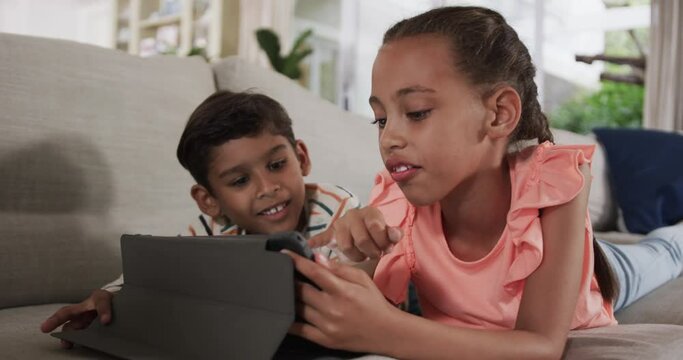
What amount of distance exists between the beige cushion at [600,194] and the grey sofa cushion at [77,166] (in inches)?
71.5

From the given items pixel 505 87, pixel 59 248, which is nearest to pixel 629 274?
pixel 505 87

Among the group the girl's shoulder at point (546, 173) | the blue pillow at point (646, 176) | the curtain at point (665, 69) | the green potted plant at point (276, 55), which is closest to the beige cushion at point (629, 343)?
the girl's shoulder at point (546, 173)

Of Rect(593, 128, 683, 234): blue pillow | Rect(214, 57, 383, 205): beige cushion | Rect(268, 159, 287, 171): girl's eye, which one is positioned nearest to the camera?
Rect(268, 159, 287, 171): girl's eye

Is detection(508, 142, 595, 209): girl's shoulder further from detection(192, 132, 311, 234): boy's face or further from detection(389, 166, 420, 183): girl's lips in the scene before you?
detection(192, 132, 311, 234): boy's face

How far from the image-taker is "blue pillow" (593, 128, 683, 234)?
263 centimetres

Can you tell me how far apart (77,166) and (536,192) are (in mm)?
918

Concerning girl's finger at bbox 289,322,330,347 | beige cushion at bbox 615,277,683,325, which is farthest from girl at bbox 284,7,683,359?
beige cushion at bbox 615,277,683,325

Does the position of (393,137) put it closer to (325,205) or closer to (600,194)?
(325,205)

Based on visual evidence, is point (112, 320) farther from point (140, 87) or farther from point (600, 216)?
point (600, 216)

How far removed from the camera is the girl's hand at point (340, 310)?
27.2 inches

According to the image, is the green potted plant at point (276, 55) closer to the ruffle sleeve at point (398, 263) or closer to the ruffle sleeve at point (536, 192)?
the ruffle sleeve at point (398, 263)

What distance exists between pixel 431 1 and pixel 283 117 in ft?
13.8

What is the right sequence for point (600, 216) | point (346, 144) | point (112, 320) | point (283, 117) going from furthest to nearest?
point (600, 216) < point (346, 144) < point (283, 117) < point (112, 320)

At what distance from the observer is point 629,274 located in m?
1.45
